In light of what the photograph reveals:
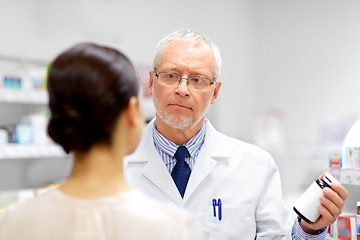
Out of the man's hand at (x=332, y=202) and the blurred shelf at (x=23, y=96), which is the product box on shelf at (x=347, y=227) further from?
the blurred shelf at (x=23, y=96)

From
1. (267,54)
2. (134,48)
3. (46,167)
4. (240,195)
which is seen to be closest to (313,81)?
(267,54)

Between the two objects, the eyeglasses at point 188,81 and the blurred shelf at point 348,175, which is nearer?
the blurred shelf at point 348,175

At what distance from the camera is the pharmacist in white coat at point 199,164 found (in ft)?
5.20

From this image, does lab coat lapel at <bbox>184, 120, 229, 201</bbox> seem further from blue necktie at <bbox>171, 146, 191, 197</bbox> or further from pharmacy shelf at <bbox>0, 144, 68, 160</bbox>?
pharmacy shelf at <bbox>0, 144, 68, 160</bbox>

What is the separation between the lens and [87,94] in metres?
0.81

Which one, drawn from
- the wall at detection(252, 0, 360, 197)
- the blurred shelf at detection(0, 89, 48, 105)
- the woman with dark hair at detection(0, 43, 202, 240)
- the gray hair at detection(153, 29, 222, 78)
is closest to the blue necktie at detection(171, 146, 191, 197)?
the gray hair at detection(153, 29, 222, 78)

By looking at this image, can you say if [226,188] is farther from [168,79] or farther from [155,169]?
[168,79]

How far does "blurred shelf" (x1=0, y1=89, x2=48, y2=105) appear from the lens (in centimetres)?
284

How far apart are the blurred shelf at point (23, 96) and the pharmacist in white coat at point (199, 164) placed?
1.53 metres

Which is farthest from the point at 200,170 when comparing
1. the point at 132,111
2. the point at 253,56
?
the point at 253,56

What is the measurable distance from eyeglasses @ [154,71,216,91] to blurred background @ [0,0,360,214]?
1.79 metres

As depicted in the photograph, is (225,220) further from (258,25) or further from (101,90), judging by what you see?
(258,25)

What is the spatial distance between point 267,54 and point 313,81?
0.77m

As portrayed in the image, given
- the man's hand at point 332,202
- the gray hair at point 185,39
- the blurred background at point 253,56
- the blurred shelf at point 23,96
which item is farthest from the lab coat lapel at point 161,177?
the blurred background at point 253,56
